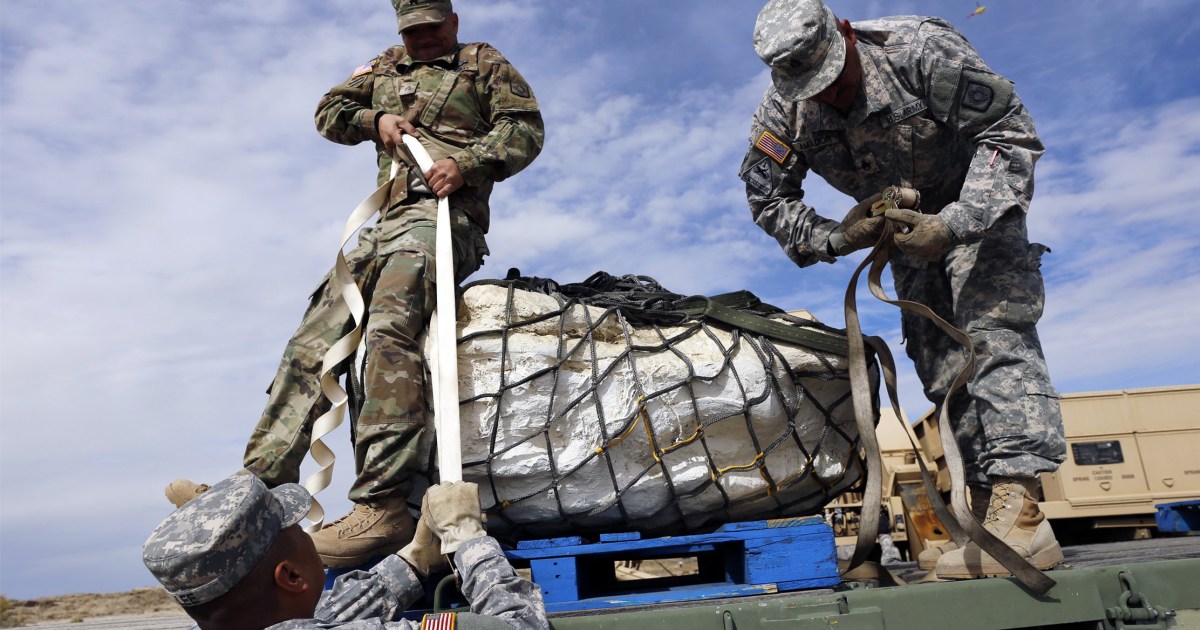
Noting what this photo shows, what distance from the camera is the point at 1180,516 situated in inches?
354

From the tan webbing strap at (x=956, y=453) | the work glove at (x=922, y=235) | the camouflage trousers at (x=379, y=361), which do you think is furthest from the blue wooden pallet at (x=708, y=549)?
the work glove at (x=922, y=235)

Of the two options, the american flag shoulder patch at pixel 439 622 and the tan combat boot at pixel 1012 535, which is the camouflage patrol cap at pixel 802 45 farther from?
the american flag shoulder patch at pixel 439 622

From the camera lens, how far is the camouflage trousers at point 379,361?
256 centimetres

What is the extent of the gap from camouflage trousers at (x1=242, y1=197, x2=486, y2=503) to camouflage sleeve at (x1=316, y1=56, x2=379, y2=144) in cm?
37

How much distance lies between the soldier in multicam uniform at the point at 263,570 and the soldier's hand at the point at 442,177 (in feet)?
4.02

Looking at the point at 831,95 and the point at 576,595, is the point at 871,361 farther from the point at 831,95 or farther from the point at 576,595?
the point at 576,595

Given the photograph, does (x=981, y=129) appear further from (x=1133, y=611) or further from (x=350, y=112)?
(x=350, y=112)

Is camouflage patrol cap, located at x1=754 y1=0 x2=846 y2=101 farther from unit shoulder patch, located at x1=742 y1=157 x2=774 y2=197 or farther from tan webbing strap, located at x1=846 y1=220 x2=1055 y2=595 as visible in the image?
tan webbing strap, located at x1=846 y1=220 x2=1055 y2=595

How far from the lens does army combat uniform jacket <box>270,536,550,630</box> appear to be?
179 cm

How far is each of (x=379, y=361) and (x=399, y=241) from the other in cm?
48

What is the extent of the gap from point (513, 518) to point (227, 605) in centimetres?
117

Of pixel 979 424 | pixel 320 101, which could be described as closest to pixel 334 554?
pixel 320 101

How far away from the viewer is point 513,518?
279cm

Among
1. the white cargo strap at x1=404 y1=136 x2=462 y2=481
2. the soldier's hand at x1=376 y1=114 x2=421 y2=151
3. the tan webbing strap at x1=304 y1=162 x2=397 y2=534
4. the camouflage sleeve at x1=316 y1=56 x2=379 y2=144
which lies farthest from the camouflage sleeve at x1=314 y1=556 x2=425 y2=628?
the camouflage sleeve at x1=316 y1=56 x2=379 y2=144
